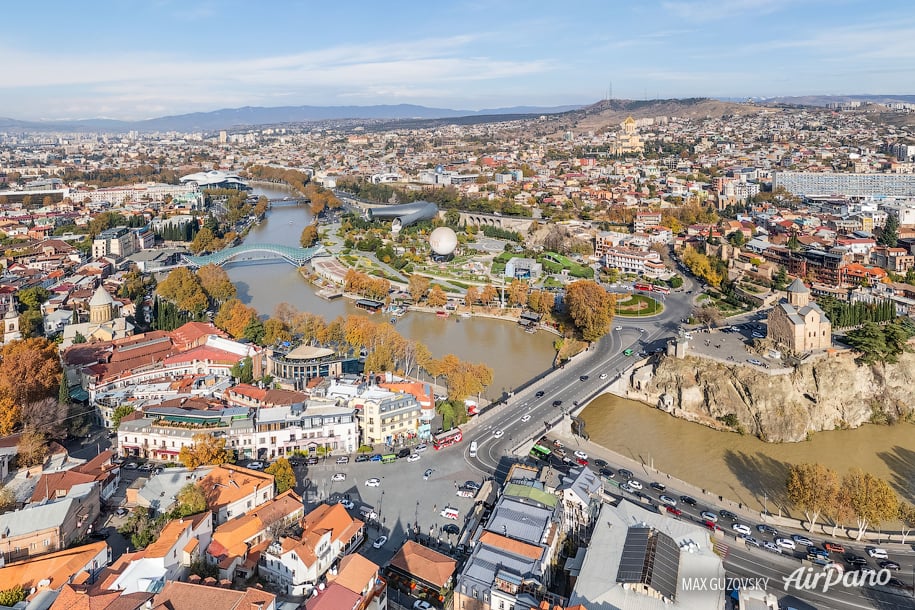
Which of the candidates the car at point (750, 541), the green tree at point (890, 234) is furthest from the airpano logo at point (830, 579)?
the green tree at point (890, 234)

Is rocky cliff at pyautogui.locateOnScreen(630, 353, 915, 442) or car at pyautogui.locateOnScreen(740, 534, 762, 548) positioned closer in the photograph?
car at pyautogui.locateOnScreen(740, 534, 762, 548)

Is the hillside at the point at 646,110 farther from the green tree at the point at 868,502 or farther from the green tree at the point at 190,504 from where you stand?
the green tree at the point at 190,504

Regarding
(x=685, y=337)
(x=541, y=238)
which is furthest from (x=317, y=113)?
(x=685, y=337)

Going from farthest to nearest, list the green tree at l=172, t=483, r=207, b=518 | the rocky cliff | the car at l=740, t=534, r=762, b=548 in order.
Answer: the rocky cliff → the car at l=740, t=534, r=762, b=548 → the green tree at l=172, t=483, r=207, b=518

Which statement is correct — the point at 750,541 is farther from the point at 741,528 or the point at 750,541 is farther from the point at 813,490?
the point at 813,490

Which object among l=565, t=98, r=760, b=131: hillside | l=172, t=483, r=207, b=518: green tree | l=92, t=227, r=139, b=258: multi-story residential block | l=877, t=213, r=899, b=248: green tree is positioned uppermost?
l=565, t=98, r=760, b=131: hillside

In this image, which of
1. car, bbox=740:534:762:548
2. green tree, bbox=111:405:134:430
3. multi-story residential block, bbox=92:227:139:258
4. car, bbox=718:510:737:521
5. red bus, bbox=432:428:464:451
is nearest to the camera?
car, bbox=740:534:762:548

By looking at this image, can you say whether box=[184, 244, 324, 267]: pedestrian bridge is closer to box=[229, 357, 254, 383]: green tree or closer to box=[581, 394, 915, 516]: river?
box=[229, 357, 254, 383]: green tree

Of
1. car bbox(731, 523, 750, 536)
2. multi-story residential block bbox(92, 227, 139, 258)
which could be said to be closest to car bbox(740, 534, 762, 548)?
car bbox(731, 523, 750, 536)
